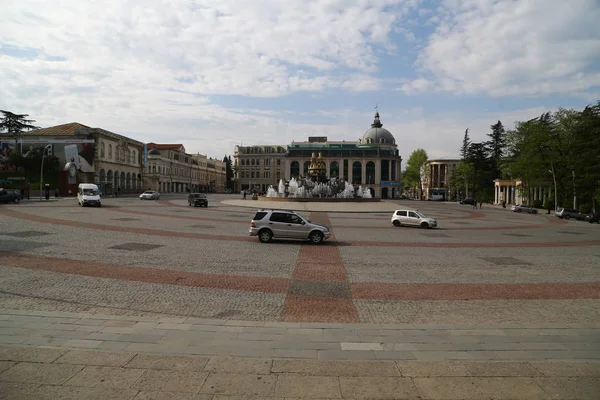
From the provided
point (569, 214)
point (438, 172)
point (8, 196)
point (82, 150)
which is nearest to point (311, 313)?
point (8, 196)

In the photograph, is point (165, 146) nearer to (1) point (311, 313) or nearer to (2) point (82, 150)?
(2) point (82, 150)

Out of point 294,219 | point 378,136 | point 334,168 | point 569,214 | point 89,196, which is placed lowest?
point 569,214

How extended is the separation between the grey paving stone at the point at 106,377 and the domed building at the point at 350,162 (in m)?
124

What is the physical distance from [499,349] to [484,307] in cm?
283

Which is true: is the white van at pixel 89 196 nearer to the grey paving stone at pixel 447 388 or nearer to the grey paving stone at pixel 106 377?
the grey paving stone at pixel 106 377

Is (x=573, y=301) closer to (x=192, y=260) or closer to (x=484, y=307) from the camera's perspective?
(x=484, y=307)

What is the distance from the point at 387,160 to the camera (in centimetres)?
13188

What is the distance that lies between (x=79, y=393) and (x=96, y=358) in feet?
3.43

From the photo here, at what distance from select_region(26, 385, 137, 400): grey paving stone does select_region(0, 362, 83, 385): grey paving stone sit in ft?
0.63

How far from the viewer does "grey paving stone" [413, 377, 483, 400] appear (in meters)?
4.75

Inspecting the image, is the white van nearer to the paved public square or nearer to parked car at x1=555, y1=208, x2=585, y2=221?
the paved public square

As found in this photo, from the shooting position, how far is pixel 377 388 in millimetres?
4926

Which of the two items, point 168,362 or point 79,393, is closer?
point 79,393

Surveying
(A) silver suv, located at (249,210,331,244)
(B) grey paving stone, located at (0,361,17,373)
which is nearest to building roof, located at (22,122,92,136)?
(A) silver suv, located at (249,210,331,244)
